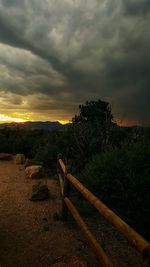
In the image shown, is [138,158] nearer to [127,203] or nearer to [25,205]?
[127,203]

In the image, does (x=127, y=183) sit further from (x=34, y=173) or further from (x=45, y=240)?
(x=34, y=173)

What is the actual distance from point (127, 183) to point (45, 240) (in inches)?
95.2

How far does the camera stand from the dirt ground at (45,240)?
453 cm

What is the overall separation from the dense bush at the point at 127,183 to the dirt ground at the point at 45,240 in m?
0.60

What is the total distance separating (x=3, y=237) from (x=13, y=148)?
1301cm

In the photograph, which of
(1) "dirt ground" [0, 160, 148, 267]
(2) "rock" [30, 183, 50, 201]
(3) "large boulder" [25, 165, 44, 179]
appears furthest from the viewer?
(3) "large boulder" [25, 165, 44, 179]

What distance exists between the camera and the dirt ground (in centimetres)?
453

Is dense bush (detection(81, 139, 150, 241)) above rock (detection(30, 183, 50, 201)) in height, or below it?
above

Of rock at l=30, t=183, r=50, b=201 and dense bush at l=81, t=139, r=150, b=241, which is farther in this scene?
rock at l=30, t=183, r=50, b=201

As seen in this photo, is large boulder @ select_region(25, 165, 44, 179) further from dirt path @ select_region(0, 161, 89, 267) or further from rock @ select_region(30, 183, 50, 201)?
rock @ select_region(30, 183, 50, 201)

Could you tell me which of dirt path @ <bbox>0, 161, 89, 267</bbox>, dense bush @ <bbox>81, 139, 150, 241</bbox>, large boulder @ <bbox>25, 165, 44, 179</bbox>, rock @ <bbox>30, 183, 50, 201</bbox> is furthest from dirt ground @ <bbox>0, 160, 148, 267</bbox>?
large boulder @ <bbox>25, 165, 44, 179</bbox>

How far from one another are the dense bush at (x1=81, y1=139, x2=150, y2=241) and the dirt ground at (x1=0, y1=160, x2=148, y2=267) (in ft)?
1.98

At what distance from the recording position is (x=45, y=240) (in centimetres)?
527

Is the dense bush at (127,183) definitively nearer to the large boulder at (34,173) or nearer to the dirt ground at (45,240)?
the dirt ground at (45,240)
